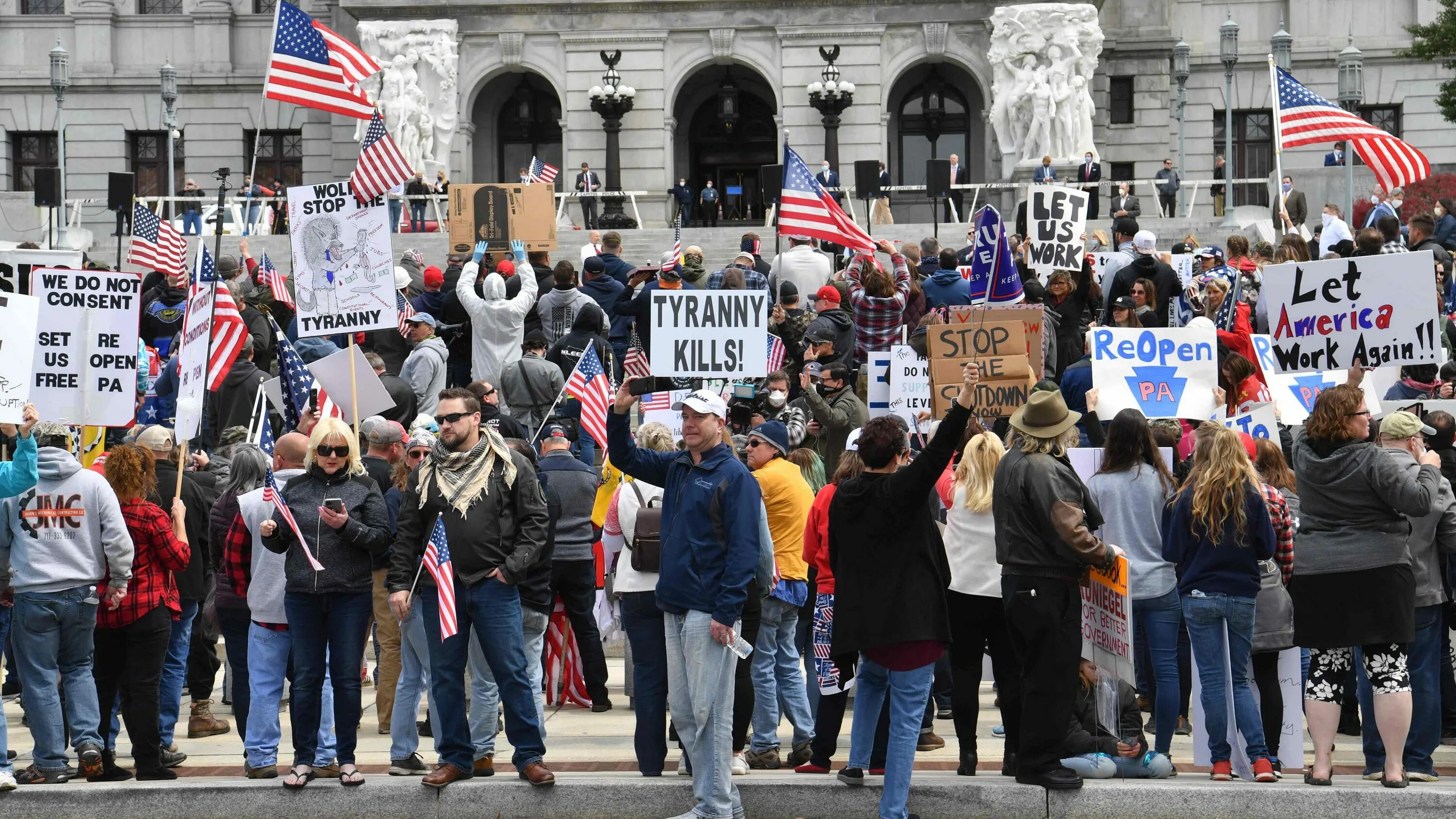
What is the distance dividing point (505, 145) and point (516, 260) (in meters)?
23.4

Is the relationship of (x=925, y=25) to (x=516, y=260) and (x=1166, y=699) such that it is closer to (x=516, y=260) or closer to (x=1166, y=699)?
(x=516, y=260)

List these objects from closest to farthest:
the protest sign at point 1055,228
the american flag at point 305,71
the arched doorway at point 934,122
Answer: the american flag at point 305,71 → the protest sign at point 1055,228 → the arched doorway at point 934,122

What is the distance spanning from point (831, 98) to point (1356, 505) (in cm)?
2924

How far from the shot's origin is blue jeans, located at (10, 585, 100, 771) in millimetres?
9117

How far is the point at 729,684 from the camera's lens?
850cm

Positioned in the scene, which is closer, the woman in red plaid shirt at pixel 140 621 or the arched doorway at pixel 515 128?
the woman in red plaid shirt at pixel 140 621

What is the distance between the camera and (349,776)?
896 cm

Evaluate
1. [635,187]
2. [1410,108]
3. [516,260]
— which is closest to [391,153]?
[516,260]

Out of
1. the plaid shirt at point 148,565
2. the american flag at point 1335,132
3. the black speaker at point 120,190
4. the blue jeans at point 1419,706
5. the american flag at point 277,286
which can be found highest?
the black speaker at point 120,190

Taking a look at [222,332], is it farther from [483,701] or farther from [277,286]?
[483,701]

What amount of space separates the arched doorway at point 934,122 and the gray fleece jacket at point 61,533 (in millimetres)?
30957

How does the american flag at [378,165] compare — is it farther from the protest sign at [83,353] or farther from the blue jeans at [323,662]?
the blue jeans at [323,662]

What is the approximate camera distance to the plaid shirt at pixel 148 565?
939 cm

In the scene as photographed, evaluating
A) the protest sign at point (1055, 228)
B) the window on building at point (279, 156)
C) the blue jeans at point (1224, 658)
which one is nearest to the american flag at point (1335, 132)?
the protest sign at point (1055, 228)
